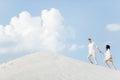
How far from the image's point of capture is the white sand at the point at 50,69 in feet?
57.5

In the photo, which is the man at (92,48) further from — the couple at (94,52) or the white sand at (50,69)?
the white sand at (50,69)

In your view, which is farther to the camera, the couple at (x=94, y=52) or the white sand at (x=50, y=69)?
the couple at (x=94, y=52)

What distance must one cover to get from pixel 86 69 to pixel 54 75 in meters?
2.47

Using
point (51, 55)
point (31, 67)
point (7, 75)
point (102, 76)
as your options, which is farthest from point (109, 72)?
point (7, 75)

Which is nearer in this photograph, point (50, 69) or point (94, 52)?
point (50, 69)

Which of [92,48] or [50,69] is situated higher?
[92,48]

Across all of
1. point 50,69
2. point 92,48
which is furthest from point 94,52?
point 50,69

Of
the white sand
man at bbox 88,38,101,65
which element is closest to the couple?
man at bbox 88,38,101,65

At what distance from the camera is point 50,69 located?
1839 cm

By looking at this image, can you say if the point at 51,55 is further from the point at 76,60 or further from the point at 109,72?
the point at 109,72

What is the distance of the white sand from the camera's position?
1753cm

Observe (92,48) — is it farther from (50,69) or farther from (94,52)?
(50,69)

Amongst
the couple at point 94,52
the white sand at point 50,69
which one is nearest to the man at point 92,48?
the couple at point 94,52

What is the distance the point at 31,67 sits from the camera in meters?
18.3
